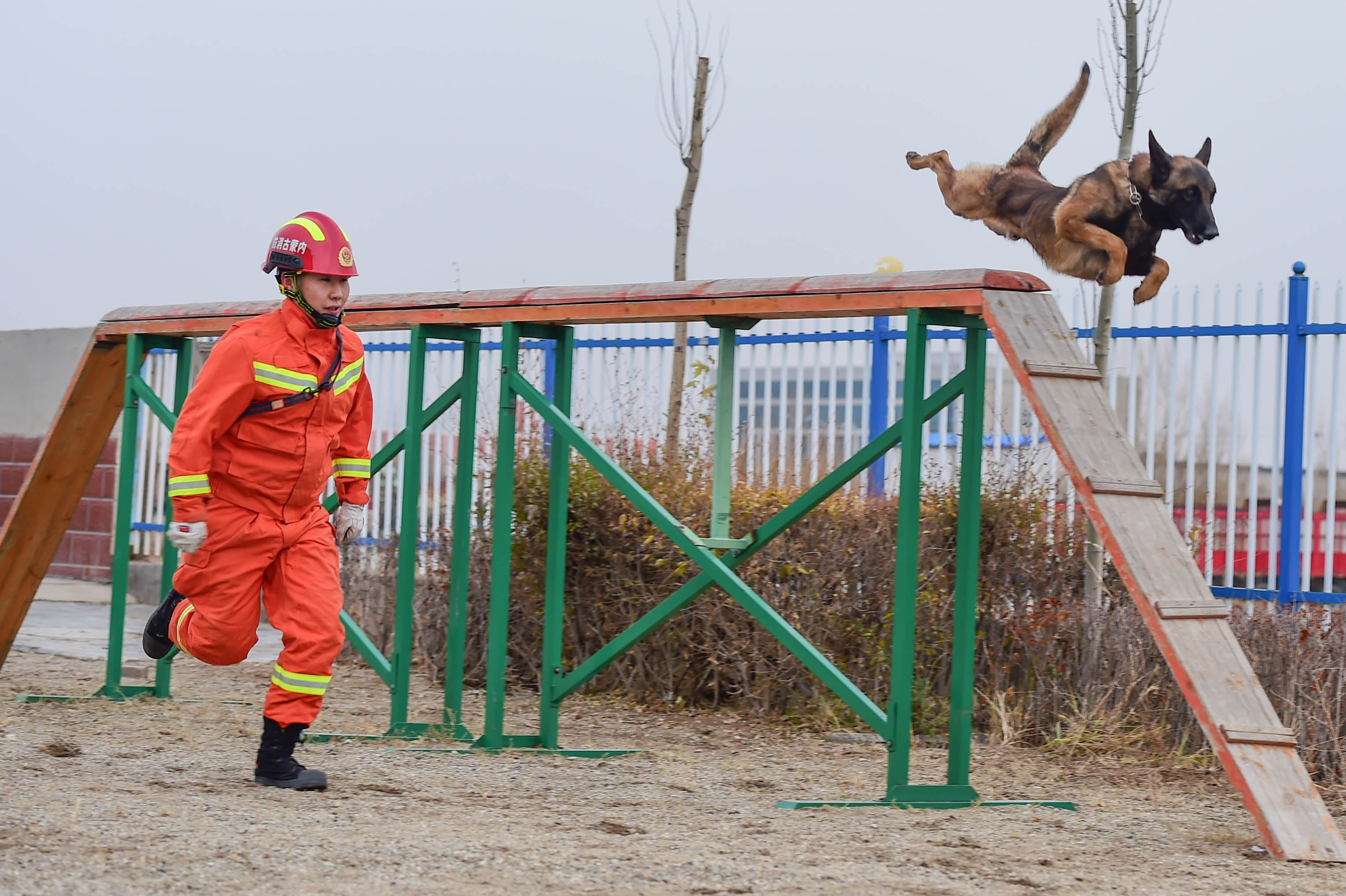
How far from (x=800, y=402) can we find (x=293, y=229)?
5.61 m

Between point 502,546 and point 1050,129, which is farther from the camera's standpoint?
point 502,546

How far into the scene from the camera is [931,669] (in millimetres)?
6570

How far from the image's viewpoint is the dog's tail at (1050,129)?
471 centimetres

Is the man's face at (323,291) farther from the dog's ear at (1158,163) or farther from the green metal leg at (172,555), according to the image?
the dog's ear at (1158,163)

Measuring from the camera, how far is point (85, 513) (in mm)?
12234

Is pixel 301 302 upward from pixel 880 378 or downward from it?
downward

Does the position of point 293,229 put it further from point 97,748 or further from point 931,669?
point 931,669

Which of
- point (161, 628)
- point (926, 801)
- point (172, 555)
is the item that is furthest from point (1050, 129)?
point (172, 555)

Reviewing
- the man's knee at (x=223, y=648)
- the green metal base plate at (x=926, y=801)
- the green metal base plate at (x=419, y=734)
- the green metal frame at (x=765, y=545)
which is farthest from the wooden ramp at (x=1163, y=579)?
the green metal base plate at (x=419, y=734)

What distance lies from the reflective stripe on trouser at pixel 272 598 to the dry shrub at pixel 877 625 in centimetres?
229

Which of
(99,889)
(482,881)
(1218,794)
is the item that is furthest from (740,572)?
(99,889)

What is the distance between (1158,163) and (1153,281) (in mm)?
362

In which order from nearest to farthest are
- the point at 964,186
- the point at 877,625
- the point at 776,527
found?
the point at 964,186, the point at 776,527, the point at 877,625

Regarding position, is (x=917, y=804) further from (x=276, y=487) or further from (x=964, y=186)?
(x=276, y=487)
